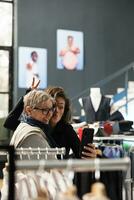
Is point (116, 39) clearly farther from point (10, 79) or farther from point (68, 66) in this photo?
point (10, 79)

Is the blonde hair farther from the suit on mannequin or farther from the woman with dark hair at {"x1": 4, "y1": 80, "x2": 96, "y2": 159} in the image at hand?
the suit on mannequin

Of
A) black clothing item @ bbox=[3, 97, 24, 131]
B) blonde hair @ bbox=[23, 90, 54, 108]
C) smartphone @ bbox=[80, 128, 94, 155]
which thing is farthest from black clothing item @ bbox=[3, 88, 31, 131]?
blonde hair @ bbox=[23, 90, 54, 108]

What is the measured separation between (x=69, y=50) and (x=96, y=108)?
3296 mm

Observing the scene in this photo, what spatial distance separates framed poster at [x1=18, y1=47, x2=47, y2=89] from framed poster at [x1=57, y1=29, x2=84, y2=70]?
358 millimetres

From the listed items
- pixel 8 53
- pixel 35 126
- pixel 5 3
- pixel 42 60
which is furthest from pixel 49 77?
pixel 35 126

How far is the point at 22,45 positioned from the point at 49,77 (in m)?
0.86

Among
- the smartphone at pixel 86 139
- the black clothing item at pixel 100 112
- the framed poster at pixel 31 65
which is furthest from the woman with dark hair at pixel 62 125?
the framed poster at pixel 31 65

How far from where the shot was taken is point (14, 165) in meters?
1.49

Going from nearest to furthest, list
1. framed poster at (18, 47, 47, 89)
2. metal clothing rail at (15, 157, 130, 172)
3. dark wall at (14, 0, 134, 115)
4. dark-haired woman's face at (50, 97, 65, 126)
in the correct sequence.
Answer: metal clothing rail at (15, 157, 130, 172)
dark-haired woman's face at (50, 97, 65, 126)
framed poster at (18, 47, 47, 89)
dark wall at (14, 0, 134, 115)

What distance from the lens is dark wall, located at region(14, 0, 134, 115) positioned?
8.70m

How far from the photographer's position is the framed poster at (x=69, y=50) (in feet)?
29.3

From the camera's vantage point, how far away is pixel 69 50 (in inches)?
356

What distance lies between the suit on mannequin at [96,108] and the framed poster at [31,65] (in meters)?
2.62

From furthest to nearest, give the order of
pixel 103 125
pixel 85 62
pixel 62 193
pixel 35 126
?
pixel 85 62 → pixel 103 125 → pixel 35 126 → pixel 62 193
